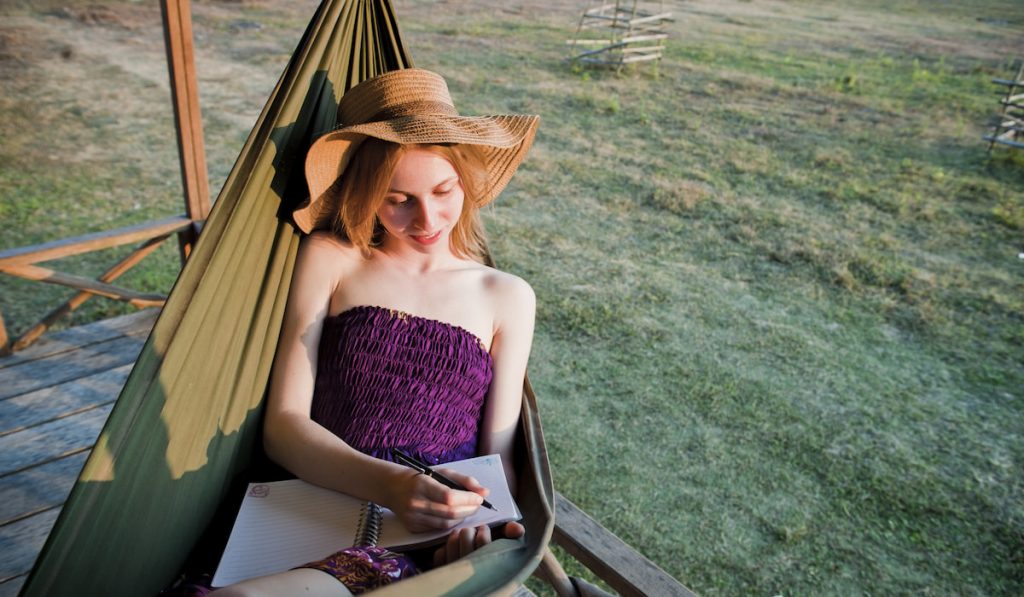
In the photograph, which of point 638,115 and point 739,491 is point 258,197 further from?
point 638,115

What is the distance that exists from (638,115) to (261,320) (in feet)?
21.4

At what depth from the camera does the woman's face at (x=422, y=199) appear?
1414mm

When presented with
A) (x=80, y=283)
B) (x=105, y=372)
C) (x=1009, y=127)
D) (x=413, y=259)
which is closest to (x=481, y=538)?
→ (x=413, y=259)

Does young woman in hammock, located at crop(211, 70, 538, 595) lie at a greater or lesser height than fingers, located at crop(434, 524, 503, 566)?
greater

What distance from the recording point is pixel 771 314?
382cm

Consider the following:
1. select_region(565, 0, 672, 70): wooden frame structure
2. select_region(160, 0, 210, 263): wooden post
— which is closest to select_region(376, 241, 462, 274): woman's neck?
select_region(160, 0, 210, 263): wooden post

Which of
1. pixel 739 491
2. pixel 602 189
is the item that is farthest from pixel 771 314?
pixel 602 189

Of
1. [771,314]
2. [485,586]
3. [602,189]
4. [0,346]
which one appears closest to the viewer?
[485,586]

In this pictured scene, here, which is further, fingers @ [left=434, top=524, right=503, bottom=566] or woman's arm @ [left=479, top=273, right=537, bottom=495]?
woman's arm @ [left=479, top=273, right=537, bottom=495]

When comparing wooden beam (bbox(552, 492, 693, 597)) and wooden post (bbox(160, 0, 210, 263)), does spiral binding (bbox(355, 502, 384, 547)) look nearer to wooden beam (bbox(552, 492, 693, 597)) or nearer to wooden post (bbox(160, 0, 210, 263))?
wooden beam (bbox(552, 492, 693, 597))

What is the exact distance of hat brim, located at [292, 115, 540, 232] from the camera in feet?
4.49

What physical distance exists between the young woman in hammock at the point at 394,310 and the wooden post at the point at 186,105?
1.11 meters

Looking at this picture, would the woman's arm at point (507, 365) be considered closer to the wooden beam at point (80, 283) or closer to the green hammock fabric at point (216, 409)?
the green hammock fabric at point (216, 409)

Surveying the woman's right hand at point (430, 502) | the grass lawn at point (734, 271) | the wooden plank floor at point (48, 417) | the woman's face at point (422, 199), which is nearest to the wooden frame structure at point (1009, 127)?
the grass lawn at point (734, 271)
